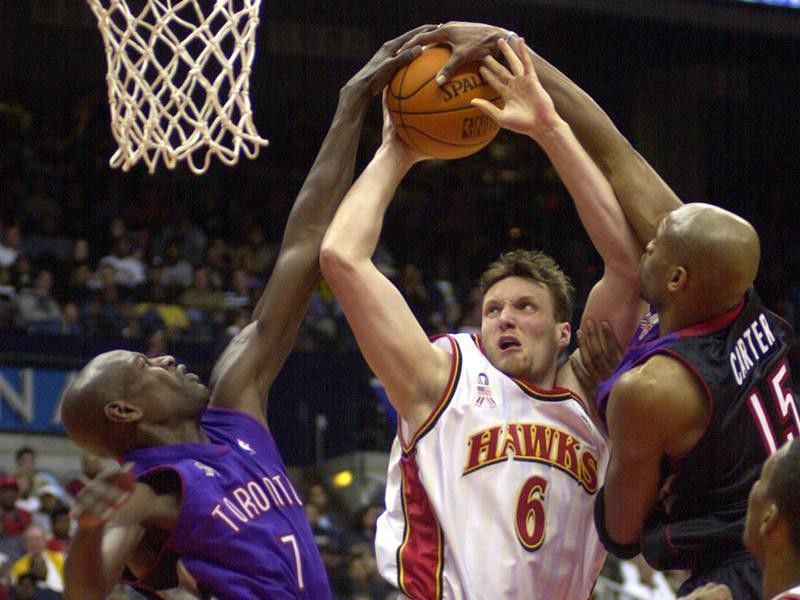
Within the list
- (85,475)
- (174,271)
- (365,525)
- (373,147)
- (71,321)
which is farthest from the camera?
(373,147)

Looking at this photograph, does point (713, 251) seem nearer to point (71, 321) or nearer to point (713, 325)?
point (713, 325)

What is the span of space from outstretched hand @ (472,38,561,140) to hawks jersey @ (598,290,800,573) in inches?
28.3

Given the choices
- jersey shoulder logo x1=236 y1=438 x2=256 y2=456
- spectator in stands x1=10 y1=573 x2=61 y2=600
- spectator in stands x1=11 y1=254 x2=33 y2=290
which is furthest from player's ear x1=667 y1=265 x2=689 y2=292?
spectator in stands x1=11 y1=254 x2=33 y2=290

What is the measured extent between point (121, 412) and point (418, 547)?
0.87m

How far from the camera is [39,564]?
8336 millimetres

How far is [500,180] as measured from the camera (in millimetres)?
15578

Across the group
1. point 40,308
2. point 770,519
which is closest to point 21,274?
point 40,308

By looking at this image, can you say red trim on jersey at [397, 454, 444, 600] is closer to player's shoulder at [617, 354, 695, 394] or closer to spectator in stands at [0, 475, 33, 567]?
player's shoulder at [617, 354, 695, 394]

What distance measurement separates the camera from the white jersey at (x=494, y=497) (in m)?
3.75

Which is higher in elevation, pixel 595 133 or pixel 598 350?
pixel 595 133

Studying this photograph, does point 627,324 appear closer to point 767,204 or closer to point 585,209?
point 585,209

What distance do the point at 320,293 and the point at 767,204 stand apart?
6779 mm

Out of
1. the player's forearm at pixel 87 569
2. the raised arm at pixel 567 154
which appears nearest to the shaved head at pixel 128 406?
the player's forearm at pixel 87 569

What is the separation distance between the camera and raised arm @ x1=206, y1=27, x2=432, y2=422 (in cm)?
393
